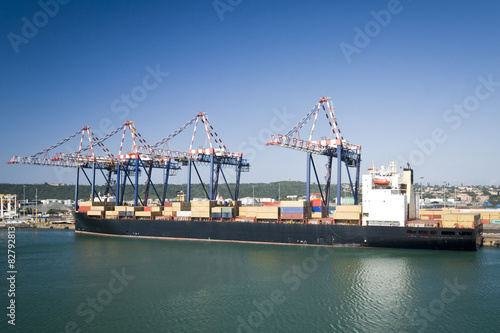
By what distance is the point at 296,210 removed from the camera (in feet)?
130

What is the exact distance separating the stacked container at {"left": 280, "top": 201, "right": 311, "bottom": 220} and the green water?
15.2 feet

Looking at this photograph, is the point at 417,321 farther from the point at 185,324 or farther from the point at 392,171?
the point at 392,171

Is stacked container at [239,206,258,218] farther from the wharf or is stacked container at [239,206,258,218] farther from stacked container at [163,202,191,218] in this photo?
the wharf

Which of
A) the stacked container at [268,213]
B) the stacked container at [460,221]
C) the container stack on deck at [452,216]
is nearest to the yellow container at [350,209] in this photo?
the stacked container at [268,213]

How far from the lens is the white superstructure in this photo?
3606cm

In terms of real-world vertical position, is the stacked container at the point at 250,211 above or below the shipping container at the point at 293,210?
below

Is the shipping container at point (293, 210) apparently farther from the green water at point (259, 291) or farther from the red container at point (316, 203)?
the green water at point (259, 291)

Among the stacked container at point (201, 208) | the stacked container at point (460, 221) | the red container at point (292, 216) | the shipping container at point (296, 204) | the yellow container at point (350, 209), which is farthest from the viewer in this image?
the stacked container at point (201, 208)

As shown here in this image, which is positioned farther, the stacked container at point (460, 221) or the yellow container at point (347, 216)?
the yellow container at point (347, 216)

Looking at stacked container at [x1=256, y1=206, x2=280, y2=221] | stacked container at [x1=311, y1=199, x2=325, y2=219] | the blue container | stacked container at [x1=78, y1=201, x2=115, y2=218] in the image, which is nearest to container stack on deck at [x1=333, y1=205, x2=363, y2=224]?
stacked container at [x1=311, y1=199, x2=325, y2=219]

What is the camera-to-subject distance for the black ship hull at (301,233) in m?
33.2

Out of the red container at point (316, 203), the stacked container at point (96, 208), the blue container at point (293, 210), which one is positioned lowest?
the stacked container at point (96, 208)

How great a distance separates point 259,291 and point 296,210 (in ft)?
58.4

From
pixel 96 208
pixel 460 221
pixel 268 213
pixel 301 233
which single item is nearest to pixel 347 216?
pixel 301 233
